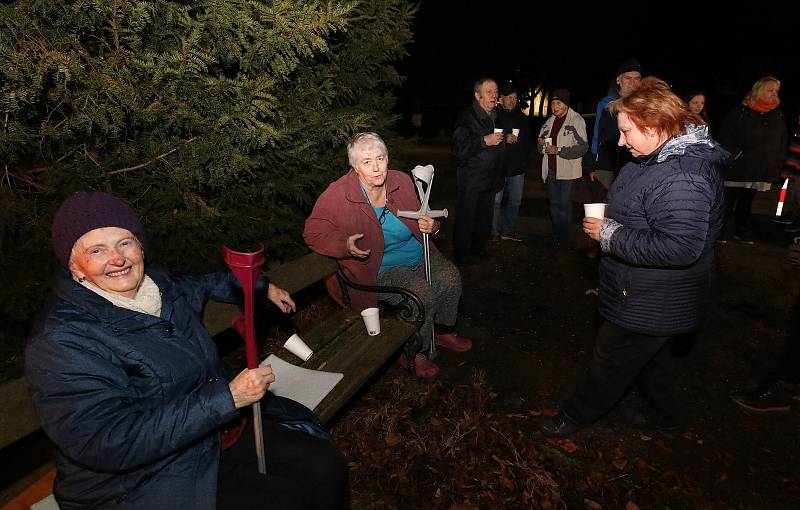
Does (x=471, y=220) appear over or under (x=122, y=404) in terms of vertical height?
under

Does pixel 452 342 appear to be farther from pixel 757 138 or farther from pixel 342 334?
pixel 757 138

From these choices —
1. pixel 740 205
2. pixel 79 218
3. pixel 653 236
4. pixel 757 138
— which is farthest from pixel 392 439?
pixel 740 205

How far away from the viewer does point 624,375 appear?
327 cm

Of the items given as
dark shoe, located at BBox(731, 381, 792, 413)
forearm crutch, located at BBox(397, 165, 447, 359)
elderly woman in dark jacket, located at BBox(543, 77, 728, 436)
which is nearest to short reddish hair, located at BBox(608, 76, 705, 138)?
elderly woman in dark jacket, located at BBox(543, 77, 728, 436)

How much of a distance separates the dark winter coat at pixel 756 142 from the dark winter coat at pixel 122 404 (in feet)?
25.2

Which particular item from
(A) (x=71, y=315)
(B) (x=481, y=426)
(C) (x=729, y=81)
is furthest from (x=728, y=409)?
(C) (x=729, y=81)

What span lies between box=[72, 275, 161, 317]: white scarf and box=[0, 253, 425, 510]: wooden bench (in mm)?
678

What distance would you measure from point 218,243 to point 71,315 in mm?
1980

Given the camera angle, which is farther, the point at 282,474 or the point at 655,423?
the point at 655,423

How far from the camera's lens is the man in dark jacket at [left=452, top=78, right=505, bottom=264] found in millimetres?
6316

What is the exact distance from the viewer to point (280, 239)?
440 centimetres

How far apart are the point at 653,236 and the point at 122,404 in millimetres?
2634

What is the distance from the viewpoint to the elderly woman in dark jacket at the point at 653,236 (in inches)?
105

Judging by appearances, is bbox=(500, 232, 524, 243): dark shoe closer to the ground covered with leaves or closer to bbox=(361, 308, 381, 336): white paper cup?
the ground covered with leaves
